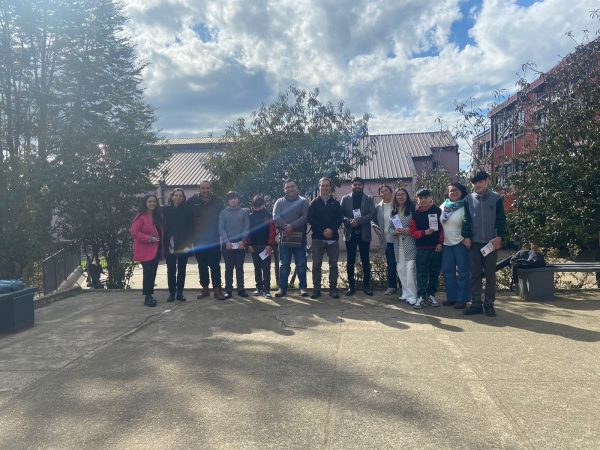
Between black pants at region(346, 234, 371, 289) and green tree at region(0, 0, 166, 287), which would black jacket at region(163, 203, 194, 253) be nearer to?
black pants at region(346, 234, 371, 289)

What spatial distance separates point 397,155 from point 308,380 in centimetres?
2681

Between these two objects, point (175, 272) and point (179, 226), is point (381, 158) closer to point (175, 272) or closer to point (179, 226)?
point (175, 272)

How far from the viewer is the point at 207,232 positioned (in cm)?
707

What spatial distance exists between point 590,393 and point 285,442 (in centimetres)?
236

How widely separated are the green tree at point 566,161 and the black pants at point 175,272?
6.83 m

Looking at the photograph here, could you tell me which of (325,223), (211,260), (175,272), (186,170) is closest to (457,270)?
(325,223)

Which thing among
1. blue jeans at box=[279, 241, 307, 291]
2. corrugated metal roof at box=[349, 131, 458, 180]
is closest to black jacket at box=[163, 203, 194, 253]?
blue jeans at box=[279, 241, 307, 291]

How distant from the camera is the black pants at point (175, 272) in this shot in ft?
22.9

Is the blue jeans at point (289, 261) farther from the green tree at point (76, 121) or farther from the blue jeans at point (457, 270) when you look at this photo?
the green tree at point (76, 121)

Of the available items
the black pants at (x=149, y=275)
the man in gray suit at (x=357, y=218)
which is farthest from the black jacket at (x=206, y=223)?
the man in gray suit at (x=357, y=218)

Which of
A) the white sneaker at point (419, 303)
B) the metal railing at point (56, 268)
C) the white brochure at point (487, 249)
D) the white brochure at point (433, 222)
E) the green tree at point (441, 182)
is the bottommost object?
the white sneaker at point (419, 303)

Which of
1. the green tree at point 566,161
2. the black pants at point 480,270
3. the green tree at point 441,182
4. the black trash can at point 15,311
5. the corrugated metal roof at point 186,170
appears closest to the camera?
the black trash can at point 15,311

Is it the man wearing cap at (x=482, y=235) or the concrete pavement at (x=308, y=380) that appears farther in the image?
the man wearing cap at (x=482, y=235)

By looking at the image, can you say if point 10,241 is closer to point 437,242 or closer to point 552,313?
point 437,242
